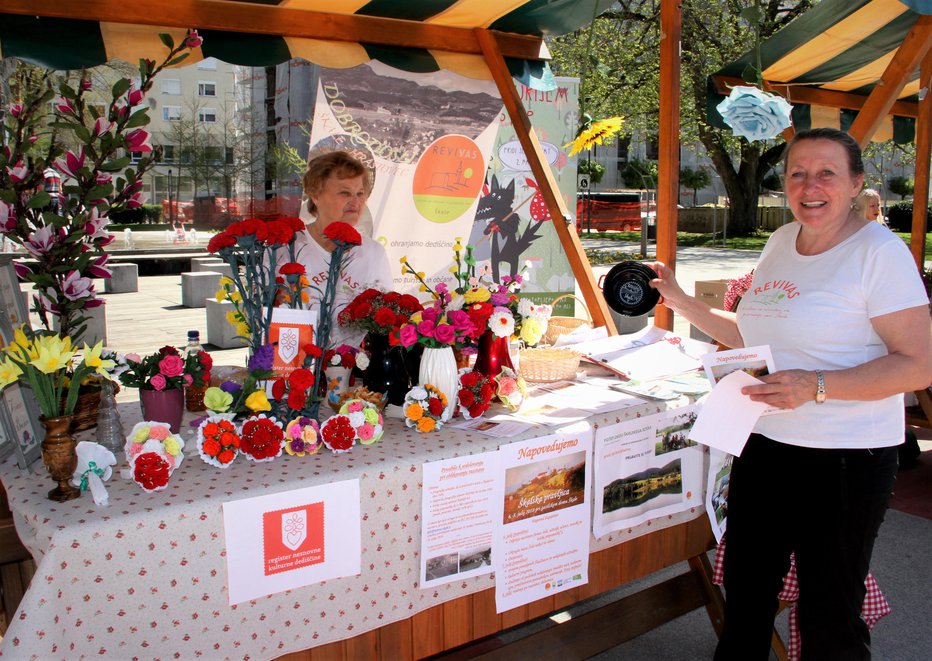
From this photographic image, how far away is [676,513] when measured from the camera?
2287mm

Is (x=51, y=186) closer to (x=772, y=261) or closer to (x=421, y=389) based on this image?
(x=421, y=389)

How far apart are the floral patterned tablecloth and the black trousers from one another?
714 millimetres

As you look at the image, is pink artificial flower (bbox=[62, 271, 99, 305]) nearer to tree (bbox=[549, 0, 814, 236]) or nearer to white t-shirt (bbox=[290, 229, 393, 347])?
white t-shirt (bbox=[290, 229, 393, 347])

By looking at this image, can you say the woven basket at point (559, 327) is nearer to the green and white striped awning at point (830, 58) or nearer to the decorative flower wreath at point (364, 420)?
the decorative flower wreath at point (364, 420)

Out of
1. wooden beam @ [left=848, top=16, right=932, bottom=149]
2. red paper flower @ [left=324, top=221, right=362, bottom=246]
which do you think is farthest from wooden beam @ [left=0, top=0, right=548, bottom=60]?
red paper flower @ [left=324, top=221, right=362, bottom=246]

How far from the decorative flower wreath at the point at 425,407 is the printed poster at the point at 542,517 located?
0.19 meters

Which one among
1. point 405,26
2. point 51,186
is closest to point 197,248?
point 405,26

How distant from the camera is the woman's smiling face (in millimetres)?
1721

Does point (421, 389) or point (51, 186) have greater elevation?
point (51, 186)

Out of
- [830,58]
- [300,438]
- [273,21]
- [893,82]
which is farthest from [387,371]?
[830,58]

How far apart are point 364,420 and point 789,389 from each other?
98 centimetres

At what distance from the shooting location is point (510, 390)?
2072mm

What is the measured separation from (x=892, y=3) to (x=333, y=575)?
4.05m

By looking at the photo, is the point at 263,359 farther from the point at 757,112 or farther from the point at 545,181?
the point at 545,181
